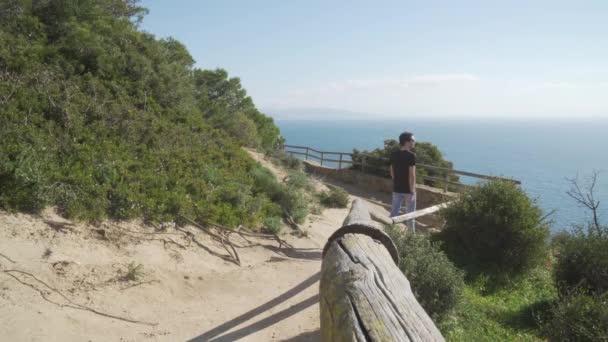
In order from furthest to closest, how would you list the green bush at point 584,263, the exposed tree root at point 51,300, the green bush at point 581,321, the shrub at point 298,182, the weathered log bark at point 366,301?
the shrub at point 298,182, the green bush at point 584,263, the green bush at point 581,321, the exposed tree root at point 51,300, the weathered log bark at point 366,301

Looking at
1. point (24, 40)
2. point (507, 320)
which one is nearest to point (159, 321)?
point (507, 320)

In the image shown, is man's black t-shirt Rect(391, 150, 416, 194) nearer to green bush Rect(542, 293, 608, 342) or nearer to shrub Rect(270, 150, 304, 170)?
green bush Rect(542, 293, 608, 342)

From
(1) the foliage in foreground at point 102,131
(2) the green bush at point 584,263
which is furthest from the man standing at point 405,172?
(1) the foliage in foreground at point 102,131

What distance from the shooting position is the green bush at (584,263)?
5.84 metres

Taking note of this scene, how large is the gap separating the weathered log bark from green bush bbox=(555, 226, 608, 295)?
4.60 meters

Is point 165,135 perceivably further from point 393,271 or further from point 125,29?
point 393,271

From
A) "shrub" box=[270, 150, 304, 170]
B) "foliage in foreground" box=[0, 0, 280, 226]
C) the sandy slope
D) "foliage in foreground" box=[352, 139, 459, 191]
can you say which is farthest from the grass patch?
"shrub" box=[270, 150, 304, 170]

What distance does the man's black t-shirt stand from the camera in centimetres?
675

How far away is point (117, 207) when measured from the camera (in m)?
5.78

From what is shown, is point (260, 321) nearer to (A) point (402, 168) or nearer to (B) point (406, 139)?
(A) point (402, 168)

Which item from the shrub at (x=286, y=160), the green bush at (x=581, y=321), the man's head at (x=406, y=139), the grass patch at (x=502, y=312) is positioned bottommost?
the grass patch at (x=502, y=312)

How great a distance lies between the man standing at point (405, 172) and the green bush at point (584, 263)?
2.48 meters

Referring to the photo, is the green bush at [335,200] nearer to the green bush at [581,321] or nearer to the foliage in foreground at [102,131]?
the foliage in foreground at [102,131]

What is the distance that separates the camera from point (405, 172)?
6.80m
